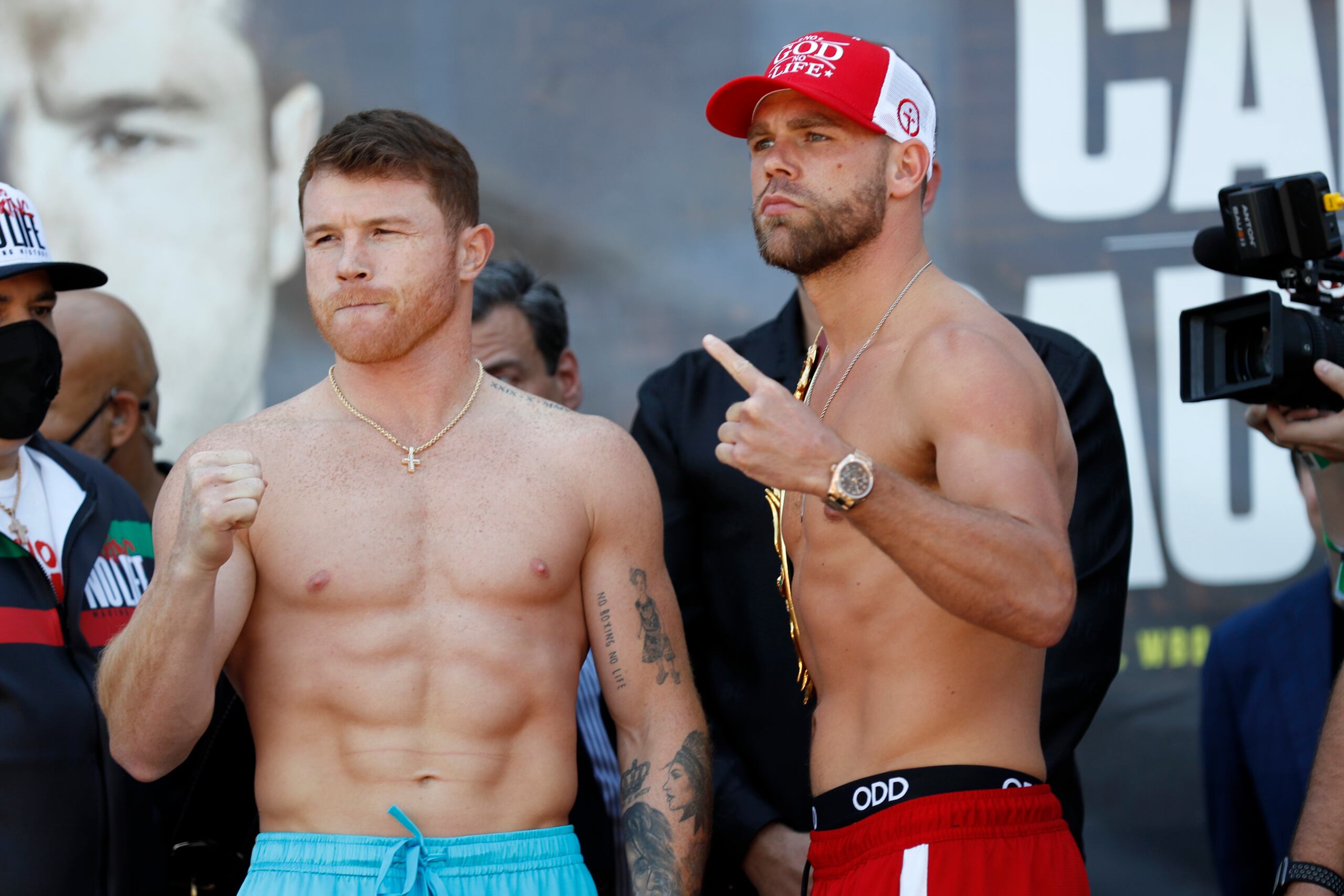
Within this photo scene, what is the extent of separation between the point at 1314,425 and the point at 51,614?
2228 millimetres

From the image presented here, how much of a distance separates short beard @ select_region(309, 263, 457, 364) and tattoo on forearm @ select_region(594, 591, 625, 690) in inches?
20.3

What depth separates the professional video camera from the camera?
2.38 metres

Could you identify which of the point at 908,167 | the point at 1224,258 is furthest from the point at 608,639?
the point at 1224,258

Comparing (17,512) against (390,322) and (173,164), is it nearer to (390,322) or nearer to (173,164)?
(390,322)

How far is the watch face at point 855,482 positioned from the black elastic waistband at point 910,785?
0.45 m

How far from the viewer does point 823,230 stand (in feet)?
7.25

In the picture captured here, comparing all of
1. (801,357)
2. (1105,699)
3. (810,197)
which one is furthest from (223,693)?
(1105,699)

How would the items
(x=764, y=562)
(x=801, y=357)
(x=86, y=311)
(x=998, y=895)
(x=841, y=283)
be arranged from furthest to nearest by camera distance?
1. (x=86, y=311)
2. (x=801, y=357)
3. (x=764, y=562)
4. (x=841, y=283)
5. (x=998, y=895)

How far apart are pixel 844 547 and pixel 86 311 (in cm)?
211

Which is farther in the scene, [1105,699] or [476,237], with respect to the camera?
[1105,699]

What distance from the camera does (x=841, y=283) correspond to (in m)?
2.27

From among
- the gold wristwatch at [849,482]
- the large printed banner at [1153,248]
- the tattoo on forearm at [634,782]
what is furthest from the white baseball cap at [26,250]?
the large printed banner at [1153,248]

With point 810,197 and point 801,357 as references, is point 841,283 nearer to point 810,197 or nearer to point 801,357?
point 810,197

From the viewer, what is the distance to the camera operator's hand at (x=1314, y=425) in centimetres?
238
